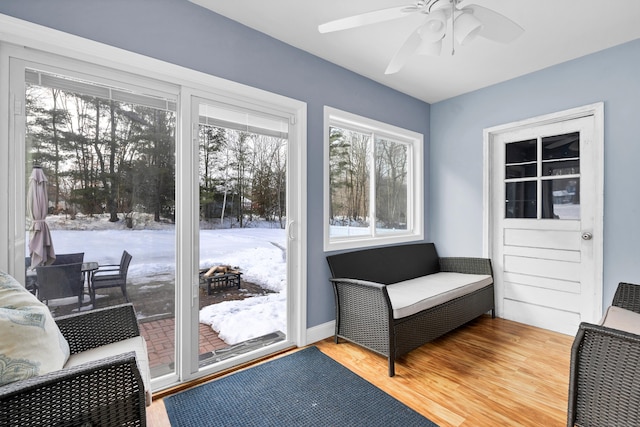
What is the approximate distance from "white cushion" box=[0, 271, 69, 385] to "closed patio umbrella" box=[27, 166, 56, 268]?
314 millimetres

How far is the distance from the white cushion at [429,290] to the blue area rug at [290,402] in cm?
62

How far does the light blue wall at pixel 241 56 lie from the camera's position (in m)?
1.66

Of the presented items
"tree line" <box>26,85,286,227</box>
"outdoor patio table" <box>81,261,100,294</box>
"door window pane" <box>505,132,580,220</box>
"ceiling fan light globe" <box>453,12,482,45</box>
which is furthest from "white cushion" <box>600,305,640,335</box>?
"outdoor patio table" <box>81,261,100,294</box>

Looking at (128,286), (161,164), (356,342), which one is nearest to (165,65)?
(161,164)

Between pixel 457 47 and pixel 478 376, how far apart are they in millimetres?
2694

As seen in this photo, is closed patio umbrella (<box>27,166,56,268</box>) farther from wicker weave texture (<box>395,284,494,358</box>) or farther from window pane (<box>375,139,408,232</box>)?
window pane (<box>375,139,408,232</box>)

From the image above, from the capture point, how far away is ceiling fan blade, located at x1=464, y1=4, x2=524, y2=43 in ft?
4.98

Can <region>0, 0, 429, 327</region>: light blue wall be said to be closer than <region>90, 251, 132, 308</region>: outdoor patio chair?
Yes

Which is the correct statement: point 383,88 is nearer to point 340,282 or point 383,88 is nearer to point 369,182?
point 369,182

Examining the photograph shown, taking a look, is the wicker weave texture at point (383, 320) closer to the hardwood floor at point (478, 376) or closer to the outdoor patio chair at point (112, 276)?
the hardwood floor at point (478, 376)

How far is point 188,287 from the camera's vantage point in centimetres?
205

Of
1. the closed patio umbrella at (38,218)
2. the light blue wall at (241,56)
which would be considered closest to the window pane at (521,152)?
the light blue wall at (241,56)

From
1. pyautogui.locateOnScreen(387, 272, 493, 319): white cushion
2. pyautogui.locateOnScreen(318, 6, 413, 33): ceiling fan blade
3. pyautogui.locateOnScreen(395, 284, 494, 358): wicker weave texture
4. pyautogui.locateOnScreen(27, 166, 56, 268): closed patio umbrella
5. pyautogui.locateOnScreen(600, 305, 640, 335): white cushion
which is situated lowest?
pyautogui.locateOnScreen(395, 284, 494, 358): wicker weave texture

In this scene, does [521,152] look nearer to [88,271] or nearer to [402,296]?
[402,296]
